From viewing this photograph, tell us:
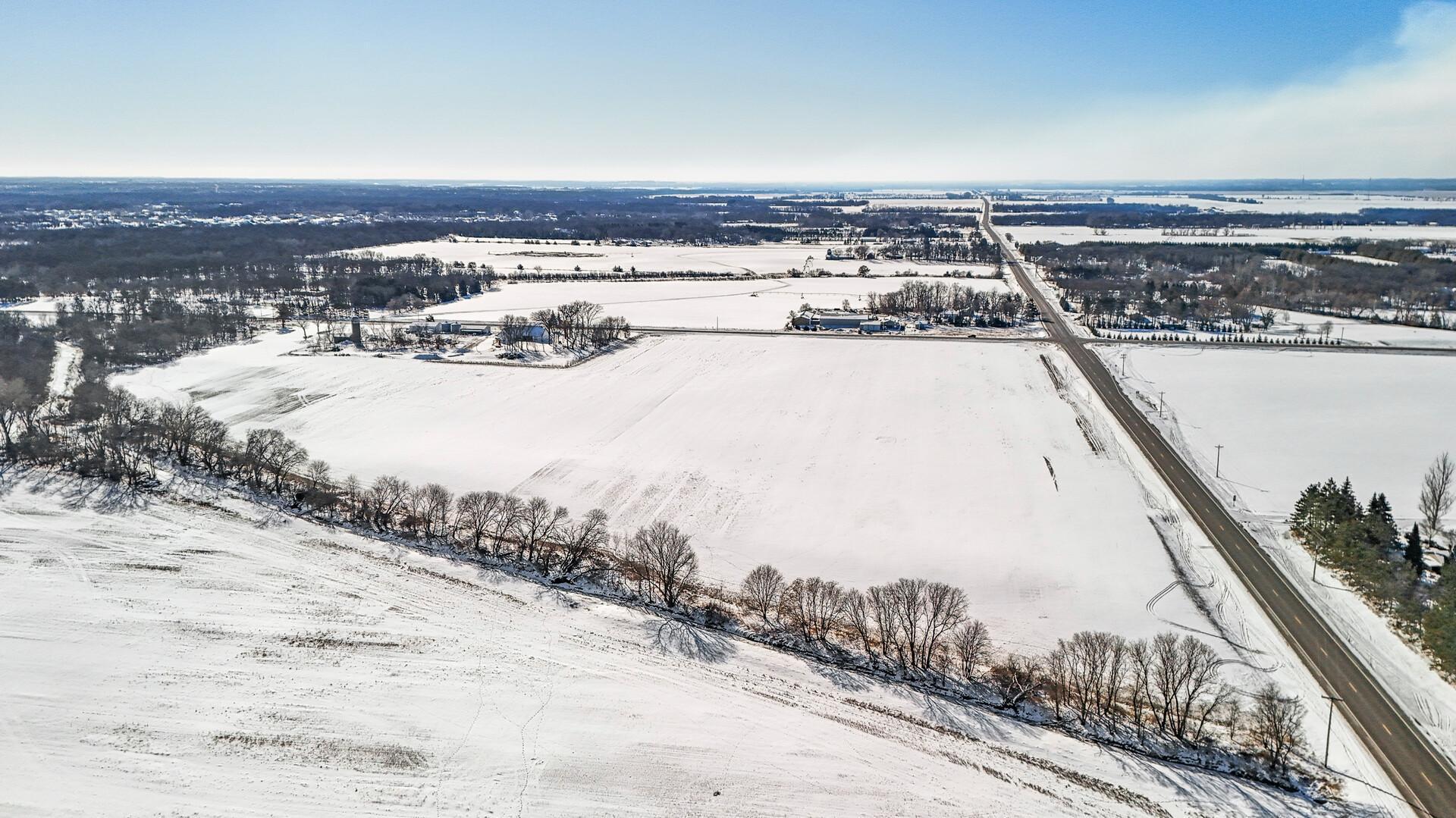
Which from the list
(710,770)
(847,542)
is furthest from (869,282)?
(710,770)

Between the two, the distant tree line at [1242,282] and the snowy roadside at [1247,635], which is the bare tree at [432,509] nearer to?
the snowy roadside at [1247,635]

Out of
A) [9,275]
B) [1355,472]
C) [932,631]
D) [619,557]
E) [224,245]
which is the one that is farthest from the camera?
[224,245]

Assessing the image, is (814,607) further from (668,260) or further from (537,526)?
(668,260)

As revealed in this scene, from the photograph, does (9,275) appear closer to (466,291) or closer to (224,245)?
(224,245)

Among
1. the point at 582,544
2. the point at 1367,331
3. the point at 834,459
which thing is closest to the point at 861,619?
the point at 582,544

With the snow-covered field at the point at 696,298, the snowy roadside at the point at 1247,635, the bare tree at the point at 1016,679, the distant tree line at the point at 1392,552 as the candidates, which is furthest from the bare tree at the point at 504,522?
the snow-covered field at the point at 696,298

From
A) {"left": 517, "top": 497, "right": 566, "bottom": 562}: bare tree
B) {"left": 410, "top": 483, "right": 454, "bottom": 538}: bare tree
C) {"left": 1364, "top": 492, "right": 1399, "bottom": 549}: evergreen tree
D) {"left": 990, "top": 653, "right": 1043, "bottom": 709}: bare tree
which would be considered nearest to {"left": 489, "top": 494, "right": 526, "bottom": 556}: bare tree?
{"left": 517, "top": 497, "right": 566, "bottom": 562}: bare tree
